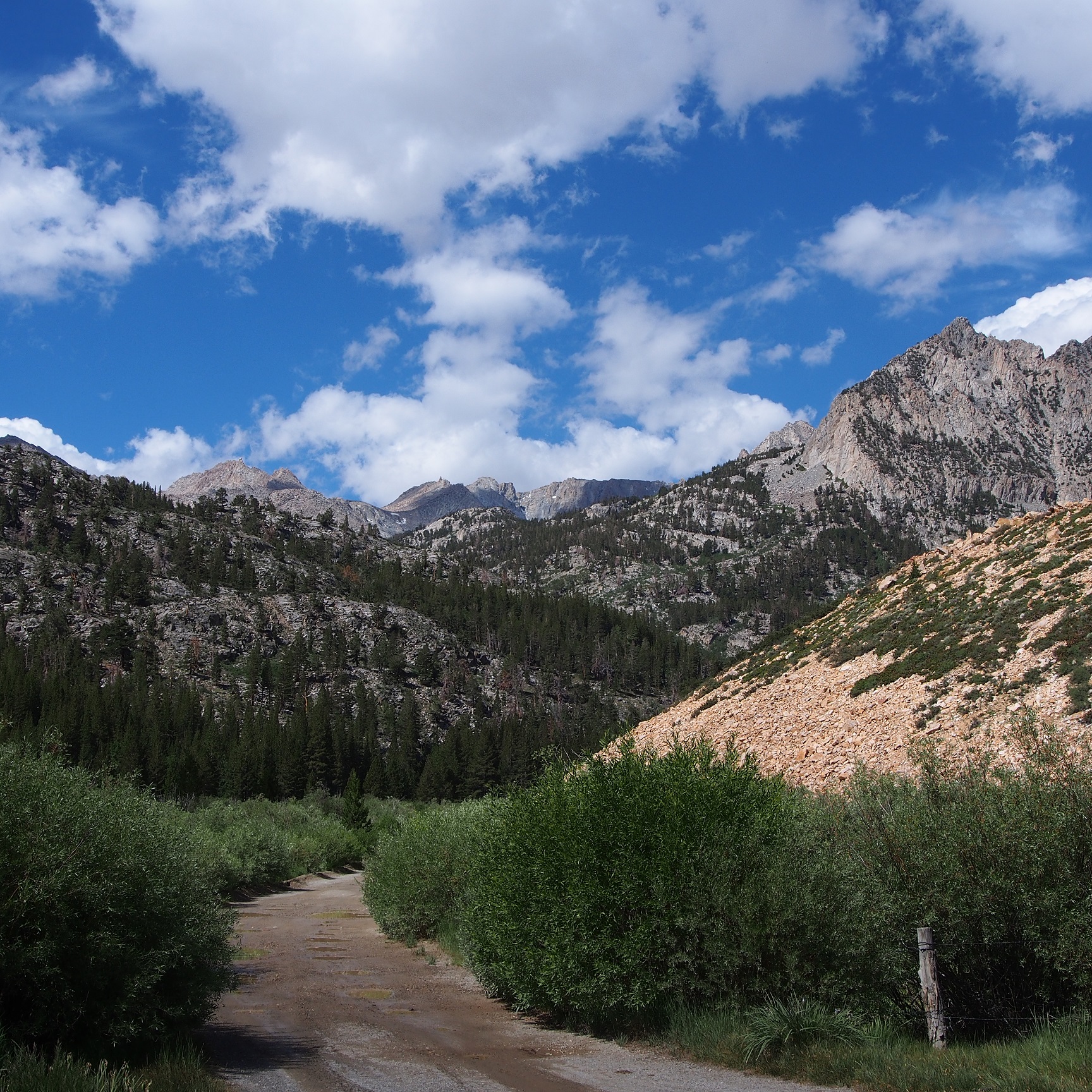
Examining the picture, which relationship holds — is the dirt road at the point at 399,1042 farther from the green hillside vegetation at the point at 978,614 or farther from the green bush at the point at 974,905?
the green hillside vegetation at the point at 978,614

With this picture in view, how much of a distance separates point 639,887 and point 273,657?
132671 millimetres

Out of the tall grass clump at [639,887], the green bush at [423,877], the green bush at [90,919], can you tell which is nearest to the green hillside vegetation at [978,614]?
the tall grass clump at [639,887]

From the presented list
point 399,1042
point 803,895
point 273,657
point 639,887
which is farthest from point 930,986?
A: point 273,657

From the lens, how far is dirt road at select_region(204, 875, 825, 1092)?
37.0 feet

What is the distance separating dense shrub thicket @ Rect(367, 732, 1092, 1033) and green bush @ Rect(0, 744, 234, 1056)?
18.8ft

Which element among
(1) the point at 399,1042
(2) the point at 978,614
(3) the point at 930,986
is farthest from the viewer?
(2) the point at 978,614

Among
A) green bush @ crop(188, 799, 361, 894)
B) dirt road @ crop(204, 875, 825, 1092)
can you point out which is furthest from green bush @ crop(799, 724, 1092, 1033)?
green bush @ crop(188, 799, 361, 894)

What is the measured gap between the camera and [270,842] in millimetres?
45312

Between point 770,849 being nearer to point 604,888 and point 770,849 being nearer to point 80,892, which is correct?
point 604,888

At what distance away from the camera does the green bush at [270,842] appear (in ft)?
131

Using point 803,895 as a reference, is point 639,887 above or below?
above

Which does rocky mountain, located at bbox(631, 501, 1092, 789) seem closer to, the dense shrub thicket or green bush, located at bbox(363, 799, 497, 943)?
the dense shrub thicket

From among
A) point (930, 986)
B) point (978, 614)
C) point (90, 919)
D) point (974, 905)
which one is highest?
point (978, 614)

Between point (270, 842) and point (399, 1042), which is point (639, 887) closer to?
point (399, 1042)
